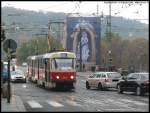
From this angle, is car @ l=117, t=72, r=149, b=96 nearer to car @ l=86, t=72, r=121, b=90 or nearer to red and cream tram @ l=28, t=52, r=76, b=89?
red and cream tram @ l=28, t=52, r=76, b=89

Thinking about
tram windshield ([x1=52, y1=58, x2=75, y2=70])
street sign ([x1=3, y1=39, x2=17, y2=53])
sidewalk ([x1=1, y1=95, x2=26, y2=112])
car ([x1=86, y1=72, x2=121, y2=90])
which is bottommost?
car ([x1=86, y1=72, x2=121, y2=90])

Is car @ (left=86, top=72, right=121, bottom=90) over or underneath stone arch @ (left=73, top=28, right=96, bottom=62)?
underneath

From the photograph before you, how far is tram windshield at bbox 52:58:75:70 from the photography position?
41312 mm

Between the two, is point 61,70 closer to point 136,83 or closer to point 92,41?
point 136,83

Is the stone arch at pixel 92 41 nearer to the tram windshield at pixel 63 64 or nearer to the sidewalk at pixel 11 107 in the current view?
the tram windshield at pixel 63 64

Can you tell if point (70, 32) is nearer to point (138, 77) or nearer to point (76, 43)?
point (76, 43)

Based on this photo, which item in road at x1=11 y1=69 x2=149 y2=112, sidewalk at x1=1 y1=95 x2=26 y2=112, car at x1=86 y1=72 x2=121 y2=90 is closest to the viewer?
sidewalk at x1=1 y1=95 x2=26 y2=112

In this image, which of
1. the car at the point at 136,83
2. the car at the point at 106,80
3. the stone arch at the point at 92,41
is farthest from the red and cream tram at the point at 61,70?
the stone arch at the point at 92,41

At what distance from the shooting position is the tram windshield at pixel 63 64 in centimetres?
4131

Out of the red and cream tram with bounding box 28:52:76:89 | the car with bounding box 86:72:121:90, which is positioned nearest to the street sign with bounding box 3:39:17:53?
the red and cream tram with bounding box 28:52:76:89

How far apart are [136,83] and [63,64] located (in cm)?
877

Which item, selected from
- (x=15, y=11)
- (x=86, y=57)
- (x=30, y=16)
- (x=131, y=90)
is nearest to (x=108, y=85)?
(x=131, y=90)

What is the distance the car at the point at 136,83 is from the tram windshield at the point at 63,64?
5.06 metres

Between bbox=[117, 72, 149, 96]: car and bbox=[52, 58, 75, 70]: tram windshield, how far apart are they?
5.06 metres
